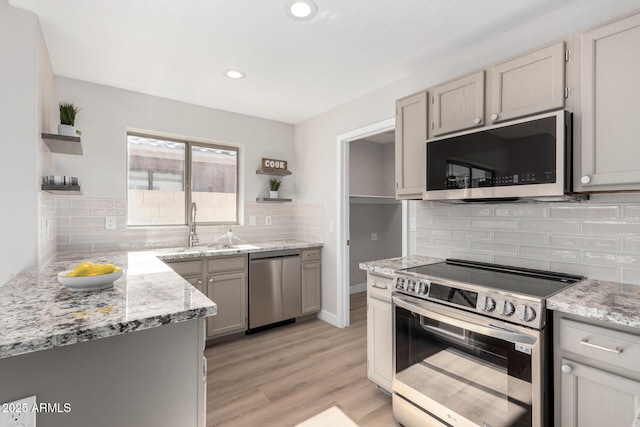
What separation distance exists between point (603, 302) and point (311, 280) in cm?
278

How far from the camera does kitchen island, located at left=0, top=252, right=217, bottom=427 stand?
3.10 ft

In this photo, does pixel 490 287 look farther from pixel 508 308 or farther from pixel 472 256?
pixel 472 256

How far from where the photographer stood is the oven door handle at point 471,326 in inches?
54.0

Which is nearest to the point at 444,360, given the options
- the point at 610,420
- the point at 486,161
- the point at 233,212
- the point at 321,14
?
the point at 610,420

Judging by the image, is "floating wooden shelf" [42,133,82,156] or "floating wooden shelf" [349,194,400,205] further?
"floating wooden shelf" [349,194,400,205]

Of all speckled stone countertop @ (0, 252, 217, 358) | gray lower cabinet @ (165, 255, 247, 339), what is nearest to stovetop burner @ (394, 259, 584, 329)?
speckled stone countertop @ (0, 252, 217, 358)

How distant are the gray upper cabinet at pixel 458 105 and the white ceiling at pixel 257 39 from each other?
0.39m

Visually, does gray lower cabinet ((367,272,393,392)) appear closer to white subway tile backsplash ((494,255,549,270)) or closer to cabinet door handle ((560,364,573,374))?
white subway tile backsplash ((494,255,549,270))

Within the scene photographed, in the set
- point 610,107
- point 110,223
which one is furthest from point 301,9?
point 110,223

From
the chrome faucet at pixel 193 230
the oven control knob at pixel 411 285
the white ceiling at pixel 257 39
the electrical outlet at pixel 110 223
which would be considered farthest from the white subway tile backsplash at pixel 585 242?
the electrical outlet at pixel 110 223

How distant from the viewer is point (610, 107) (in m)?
1.47

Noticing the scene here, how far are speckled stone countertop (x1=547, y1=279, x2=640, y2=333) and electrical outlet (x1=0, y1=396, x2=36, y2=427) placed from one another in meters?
1.94

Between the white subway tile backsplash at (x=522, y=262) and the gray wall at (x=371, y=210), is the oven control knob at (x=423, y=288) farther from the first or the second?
the gray wall at (x=371, y=210)

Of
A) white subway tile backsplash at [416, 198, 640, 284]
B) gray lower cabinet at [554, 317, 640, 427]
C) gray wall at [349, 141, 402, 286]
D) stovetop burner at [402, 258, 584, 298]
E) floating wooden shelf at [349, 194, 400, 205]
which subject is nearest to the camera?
gray lower cabinet at [554, 317, 640, 427]
